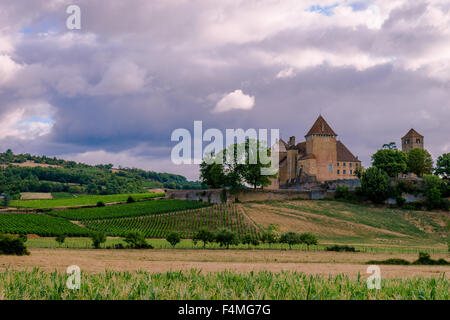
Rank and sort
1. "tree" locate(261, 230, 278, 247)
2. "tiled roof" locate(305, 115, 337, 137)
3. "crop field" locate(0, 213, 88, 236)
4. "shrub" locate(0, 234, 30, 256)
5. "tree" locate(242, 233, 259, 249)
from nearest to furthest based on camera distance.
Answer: "shrub" locate(0, 234, 30, 256), "tree" locate(242, 233, 259, 249), "tree" locate(261, 230, 278, 247), "crop field" locate(0, 213, 88, 236), "tiled roof" locate(305, 115, 337, 137)

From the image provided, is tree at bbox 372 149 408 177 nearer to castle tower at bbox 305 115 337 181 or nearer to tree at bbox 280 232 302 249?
castle tower at bbox 305 115 337 181

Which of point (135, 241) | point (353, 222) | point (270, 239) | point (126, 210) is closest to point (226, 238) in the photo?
point (270, 239)

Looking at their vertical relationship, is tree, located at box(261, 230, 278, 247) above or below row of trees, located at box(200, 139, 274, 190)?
below

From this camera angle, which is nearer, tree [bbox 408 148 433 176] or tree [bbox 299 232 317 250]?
tree [bbox 299 232 317 250]

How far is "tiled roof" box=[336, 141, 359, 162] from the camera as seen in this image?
105 meters

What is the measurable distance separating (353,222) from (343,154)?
39.9 meters

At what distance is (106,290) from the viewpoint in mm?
8297

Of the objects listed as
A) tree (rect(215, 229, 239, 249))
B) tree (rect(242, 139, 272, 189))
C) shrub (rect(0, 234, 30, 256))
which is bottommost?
tree (rect(215, 229, 239, 249))

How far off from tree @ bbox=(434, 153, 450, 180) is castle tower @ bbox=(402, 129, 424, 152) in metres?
25.7

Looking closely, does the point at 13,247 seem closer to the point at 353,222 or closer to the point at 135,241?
the point at 135,241

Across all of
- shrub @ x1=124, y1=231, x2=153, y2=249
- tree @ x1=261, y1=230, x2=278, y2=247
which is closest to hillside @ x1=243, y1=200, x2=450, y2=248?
tree @ x1=261, y1=230, x2=278, y2=247

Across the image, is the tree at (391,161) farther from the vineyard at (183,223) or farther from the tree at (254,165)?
the vineyard at (183,223)

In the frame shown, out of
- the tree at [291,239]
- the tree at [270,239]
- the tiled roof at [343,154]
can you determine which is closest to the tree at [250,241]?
the tree at [270,239]
